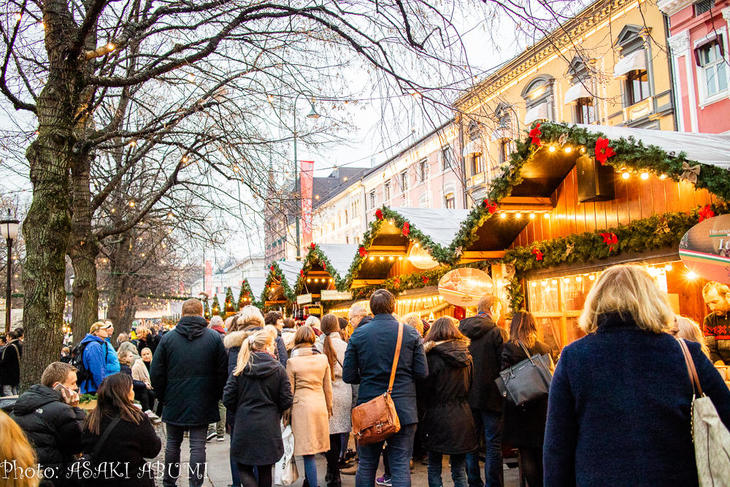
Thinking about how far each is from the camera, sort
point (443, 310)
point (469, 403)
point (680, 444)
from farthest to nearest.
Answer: point (443, 310) < point (469, 403) < point (680, 444)

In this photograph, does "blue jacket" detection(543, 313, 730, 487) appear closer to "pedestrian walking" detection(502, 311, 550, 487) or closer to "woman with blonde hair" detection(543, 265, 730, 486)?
"woman with blonde hair" detection(543, 265, 730, 486)

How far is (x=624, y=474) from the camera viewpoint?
2449 millimetres

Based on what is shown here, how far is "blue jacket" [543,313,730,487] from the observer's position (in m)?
2.42

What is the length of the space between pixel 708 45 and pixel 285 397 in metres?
16.7

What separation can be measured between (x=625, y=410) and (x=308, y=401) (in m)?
4.30

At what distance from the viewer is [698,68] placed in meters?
17.1

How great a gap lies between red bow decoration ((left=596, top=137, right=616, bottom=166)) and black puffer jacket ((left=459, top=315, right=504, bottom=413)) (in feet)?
7.13

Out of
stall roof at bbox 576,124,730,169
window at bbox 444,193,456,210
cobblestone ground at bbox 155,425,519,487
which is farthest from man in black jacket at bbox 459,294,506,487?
window at bbox 444,193,456,210

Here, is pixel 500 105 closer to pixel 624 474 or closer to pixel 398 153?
pixel 398 153

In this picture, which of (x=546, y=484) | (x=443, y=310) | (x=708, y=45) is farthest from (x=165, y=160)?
(x=708, y=45)

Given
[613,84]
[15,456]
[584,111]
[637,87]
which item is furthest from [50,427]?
[584,111]

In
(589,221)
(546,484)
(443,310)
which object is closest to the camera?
(546,484)

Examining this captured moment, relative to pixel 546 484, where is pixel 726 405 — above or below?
above

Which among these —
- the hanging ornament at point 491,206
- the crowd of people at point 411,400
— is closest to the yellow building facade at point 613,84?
the hanging ornament at point 491,206
